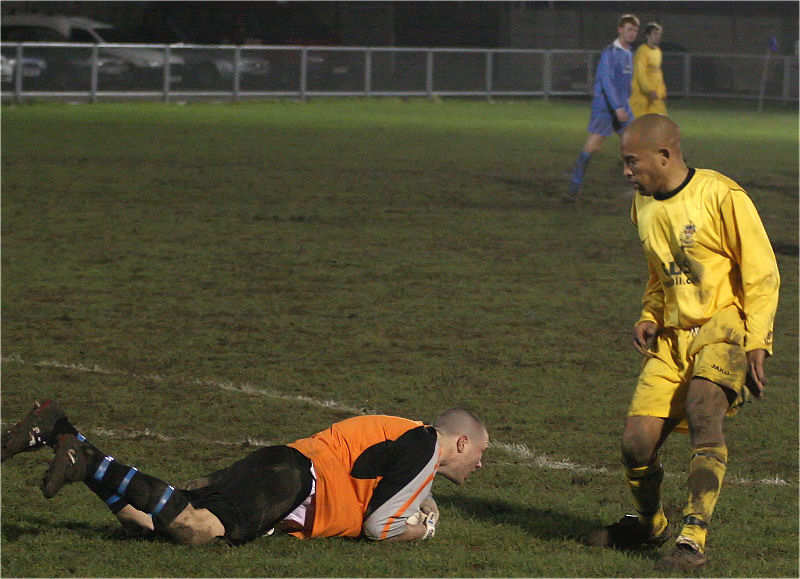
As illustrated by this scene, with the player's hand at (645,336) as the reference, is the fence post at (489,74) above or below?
below

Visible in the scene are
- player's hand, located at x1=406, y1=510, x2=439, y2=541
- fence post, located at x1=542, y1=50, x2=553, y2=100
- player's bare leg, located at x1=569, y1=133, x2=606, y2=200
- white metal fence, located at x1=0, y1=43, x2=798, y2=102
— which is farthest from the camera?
fence post, located at x1=542, y1=50, x2=553, y2=100

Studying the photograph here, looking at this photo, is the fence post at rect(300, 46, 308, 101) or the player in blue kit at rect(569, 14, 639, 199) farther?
the fence post at rect(300, 46, 308, 101)

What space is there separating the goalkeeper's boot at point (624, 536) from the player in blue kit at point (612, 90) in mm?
10513

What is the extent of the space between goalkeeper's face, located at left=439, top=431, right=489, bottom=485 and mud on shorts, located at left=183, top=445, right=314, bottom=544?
0.53 metres

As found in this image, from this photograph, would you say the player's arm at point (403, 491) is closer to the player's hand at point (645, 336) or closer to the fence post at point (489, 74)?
the player's hand at point (645, 336)

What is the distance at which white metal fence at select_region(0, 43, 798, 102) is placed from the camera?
30234 mm

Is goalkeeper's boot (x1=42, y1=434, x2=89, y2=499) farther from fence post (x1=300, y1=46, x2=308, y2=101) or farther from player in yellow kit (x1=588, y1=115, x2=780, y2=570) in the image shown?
fence post (x1=300, y1=46, x2=308, y2=101)

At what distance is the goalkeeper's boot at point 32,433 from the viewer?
443 cm

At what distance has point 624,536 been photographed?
4.86m

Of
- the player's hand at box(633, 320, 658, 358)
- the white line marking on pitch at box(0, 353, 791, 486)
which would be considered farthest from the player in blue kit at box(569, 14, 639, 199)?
the player's hand at box(633, 320, 658, 358)

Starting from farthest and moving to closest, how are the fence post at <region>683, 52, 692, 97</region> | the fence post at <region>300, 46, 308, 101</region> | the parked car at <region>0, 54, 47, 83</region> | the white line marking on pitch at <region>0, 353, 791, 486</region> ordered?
the fence post at <region>683, 52, 692, 97</region> → the fence post at <region>300, 46, 308, 101</region> → the parked car at <region>0, 54, 47, 83</region> → the white line marking on pitch at <region>0, 353, 791, 486</region>

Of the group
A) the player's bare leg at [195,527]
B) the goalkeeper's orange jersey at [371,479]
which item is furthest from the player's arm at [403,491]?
the player's bare leg at [195,527]

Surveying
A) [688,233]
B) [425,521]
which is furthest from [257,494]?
[688,233]

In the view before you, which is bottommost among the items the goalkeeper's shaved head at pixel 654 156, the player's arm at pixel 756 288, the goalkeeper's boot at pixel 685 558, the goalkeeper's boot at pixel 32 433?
the goalkeeper's boot at pixel 685 558
